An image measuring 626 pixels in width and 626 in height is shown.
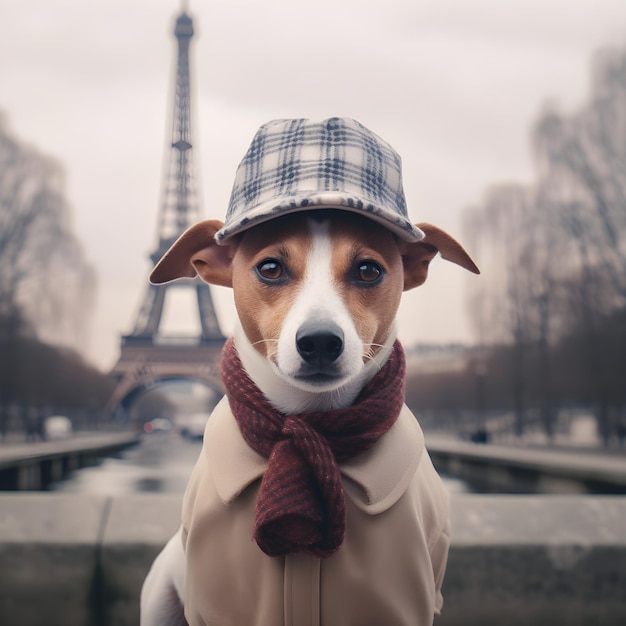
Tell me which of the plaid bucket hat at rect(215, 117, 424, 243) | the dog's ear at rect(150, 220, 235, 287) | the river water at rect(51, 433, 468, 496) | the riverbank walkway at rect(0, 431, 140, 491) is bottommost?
the river water at rect(51, 433, 468, 496)

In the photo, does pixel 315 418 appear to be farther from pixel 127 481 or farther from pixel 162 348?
pixel 162 348

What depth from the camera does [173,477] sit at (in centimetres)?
Answer: 1012

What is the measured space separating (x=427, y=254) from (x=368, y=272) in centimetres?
27

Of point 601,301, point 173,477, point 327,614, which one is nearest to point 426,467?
point 327,614

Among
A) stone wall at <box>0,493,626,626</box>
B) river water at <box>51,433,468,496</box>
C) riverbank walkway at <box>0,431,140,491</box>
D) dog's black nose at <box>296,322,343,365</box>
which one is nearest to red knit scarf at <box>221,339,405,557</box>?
dog's black nose at <box>296,322,343,365</box>

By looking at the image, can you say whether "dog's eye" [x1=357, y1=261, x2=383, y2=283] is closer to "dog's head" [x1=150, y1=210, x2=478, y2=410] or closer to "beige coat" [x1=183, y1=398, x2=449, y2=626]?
"dog's head" [x1=150, y1=210, x2=478, y2=410]

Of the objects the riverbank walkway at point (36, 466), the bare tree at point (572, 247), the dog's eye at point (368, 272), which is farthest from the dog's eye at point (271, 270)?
the bare tree at point (572, 247)

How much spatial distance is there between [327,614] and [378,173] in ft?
3.11

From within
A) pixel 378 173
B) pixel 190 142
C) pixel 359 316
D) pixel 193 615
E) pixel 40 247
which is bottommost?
pixel 193 615

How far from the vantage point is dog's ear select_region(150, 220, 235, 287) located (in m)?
1.86

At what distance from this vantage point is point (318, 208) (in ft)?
5.56

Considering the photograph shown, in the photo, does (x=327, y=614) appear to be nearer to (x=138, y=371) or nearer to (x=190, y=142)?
(x=138, y=371)

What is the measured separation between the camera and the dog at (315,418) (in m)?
1.62

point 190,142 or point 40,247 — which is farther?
point 190,142
